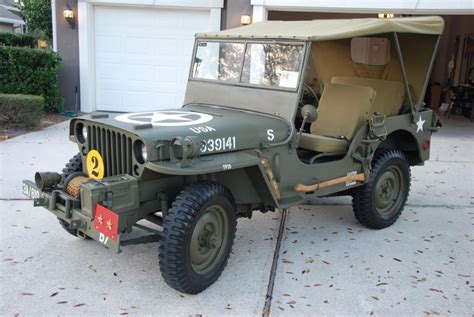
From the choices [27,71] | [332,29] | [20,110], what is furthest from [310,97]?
[27,71]

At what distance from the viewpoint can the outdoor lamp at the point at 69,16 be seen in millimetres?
10445

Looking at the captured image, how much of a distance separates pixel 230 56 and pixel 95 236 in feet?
6.83

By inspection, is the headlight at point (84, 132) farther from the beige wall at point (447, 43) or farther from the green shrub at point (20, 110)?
the beige wall at point (447, 43)

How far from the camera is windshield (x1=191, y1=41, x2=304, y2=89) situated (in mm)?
4090

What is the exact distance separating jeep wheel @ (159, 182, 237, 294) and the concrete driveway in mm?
148

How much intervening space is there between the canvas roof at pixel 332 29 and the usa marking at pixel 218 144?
111cm

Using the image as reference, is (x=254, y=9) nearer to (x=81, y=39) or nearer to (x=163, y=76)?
(x=163, y=76)

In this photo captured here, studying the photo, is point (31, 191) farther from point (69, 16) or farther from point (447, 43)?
point (447, 43)

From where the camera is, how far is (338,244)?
446 centimetres

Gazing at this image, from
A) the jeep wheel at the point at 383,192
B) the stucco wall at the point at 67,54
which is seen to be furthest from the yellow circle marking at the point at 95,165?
the stucco wall at the point at 67,54

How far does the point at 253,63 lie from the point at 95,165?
1.61 m

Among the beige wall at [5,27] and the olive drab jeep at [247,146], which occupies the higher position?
the beige wall at [5,27]

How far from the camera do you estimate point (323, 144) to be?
14.4 feet

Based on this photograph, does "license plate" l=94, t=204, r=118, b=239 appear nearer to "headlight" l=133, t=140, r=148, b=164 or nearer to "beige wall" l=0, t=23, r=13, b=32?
"headlight" l=133, t=140, r=148, b=164
